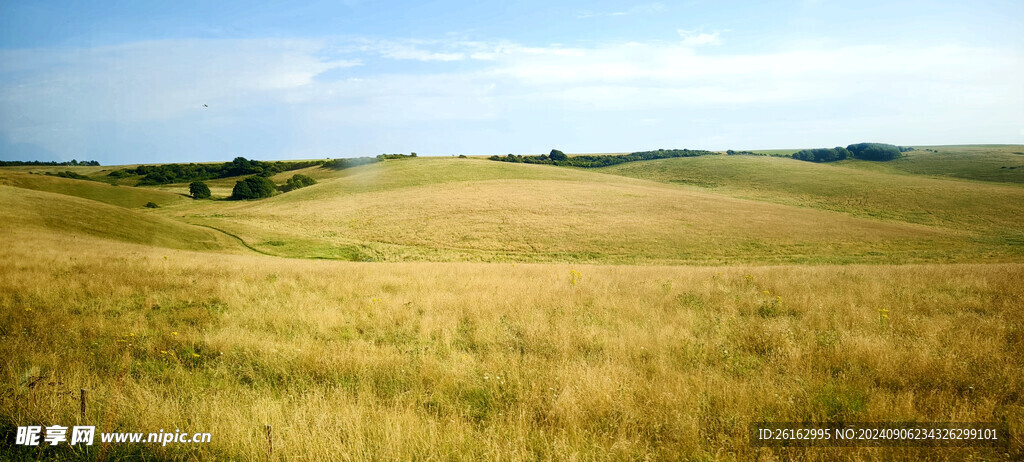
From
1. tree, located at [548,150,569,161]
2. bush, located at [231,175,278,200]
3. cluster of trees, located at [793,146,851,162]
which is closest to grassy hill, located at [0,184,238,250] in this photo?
bush, located at [231,175,278,200]

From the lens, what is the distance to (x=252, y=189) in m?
76.9

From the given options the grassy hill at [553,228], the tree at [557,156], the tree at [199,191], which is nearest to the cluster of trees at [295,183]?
the tree at [199,191]

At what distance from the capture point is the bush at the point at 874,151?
119m

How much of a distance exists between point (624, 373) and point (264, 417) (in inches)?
161

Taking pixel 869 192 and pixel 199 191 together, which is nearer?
pixel 869 192

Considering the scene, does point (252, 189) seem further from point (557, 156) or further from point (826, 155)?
point (826, 155)

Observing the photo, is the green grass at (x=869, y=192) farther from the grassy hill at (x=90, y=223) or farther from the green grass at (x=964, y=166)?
the grassy hill at (x=90, y=223)

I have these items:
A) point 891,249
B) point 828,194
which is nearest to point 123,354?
point 891,249

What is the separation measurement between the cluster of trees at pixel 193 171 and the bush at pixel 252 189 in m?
35.5

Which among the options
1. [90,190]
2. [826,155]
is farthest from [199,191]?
[826,155]

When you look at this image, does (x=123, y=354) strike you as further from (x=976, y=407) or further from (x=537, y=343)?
(x=976, y=407)

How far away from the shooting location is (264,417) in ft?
13.7

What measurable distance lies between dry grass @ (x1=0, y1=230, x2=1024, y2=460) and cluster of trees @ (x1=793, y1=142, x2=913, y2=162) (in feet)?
486

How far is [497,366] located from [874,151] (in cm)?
16182
